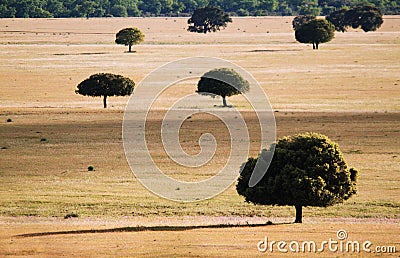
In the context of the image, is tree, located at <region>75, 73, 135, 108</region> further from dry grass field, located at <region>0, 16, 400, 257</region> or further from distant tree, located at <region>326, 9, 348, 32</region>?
distant tree, located at <region>326, 9, 348, 32</region>

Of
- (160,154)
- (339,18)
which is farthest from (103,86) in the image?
(339,18)

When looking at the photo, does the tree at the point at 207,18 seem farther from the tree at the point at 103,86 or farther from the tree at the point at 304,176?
the tree at the point at 304,176

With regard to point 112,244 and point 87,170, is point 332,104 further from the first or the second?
point 112,244

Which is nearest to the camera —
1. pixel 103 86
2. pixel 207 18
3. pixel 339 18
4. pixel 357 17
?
pixel 103 86

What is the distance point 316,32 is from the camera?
127812 millimetres

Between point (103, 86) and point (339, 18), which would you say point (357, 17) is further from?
point (103, 86)

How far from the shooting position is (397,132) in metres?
53.7

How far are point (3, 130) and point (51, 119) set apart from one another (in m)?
6.02

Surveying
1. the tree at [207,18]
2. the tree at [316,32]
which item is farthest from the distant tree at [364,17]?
the tree at [316,32]

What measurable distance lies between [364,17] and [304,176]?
148 meters

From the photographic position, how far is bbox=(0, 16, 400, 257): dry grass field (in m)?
22.4

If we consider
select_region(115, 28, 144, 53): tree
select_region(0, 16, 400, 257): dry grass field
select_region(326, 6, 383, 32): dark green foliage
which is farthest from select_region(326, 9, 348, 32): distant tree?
select_region(115, 28, 144, 53): tree

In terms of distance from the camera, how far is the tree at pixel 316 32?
12762 cm

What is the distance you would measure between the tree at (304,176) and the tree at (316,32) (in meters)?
104
